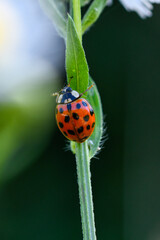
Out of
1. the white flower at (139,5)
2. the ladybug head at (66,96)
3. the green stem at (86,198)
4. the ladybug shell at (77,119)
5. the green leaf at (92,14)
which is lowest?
the green stem at (86,198)

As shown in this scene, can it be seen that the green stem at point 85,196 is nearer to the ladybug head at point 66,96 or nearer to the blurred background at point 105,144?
the ladybug head at point 66,96

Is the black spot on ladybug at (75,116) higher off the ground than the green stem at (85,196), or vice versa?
→ the black spot on ladybug at (75,116)

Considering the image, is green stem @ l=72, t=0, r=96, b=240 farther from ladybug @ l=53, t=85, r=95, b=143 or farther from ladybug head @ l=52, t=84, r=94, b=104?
ladybug head @ l=52, t=84, r=94, b=104

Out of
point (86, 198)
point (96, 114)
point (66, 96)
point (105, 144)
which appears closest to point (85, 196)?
point (86, 198)

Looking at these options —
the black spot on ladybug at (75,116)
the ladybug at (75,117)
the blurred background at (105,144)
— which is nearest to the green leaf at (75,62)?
the ladybug at (75,117)

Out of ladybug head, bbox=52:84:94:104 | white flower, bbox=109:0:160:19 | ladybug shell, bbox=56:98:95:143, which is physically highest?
white flower, bbox=109:0:160:19

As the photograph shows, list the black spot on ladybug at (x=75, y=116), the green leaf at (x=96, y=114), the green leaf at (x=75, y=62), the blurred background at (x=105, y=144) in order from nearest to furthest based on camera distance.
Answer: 1. the green leaf at (x=75, y=62)
2. the green leaf at (x=96, y=114)
3. the black spot on ladybug at (x=75, y=116)
4. the blurred background at (x=105, y=144)

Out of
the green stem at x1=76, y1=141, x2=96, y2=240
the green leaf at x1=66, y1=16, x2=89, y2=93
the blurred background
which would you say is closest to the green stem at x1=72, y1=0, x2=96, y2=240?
the green stem at x1=76, y1=141, x2=96, y2=240
